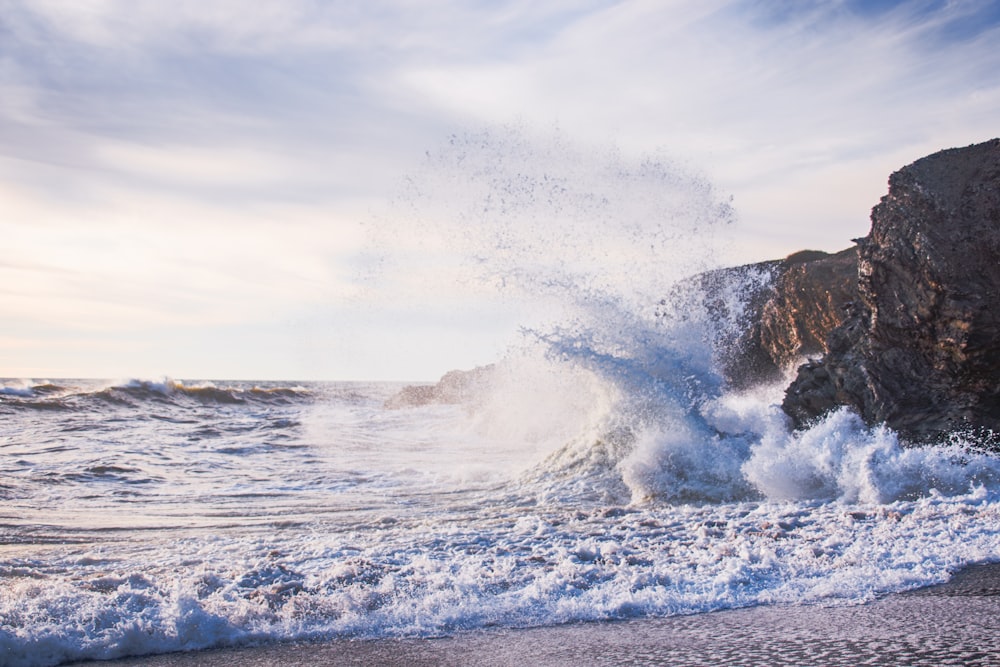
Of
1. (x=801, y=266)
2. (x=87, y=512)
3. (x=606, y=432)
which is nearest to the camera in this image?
(x=87, y=512)

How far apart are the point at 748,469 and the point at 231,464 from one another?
740 cm

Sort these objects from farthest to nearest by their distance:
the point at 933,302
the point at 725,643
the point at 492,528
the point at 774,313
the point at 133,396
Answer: the point at 133,396, the point at 774,313, the point at 933,302, the point at 492,528, the point at 725,643

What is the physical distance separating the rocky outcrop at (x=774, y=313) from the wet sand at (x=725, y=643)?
35.4ft

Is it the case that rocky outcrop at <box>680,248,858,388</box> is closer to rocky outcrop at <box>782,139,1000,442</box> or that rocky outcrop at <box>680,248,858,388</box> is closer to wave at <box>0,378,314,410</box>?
rocky outcrop at <box>782,139,1000,442</box>

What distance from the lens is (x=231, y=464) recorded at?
1148 cm

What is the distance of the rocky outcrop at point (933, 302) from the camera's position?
7516 millimetres

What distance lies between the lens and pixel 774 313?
1748cm

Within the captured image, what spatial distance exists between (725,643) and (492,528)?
297cm

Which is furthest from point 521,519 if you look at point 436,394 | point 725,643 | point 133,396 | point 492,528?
point 436,394

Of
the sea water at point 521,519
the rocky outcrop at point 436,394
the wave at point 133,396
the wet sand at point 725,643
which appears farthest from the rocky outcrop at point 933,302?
the rocky outcrop at point 436,394

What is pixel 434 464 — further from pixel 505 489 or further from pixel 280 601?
pixel 280 601

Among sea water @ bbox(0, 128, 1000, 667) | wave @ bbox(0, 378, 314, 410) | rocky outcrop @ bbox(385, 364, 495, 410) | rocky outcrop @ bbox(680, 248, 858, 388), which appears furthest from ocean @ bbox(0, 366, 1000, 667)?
rocky outcrop @ bbox(385, 364, 495, 410)

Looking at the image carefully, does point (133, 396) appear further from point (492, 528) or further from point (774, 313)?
point (492, 528)

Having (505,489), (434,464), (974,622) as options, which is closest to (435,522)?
(505,489)
